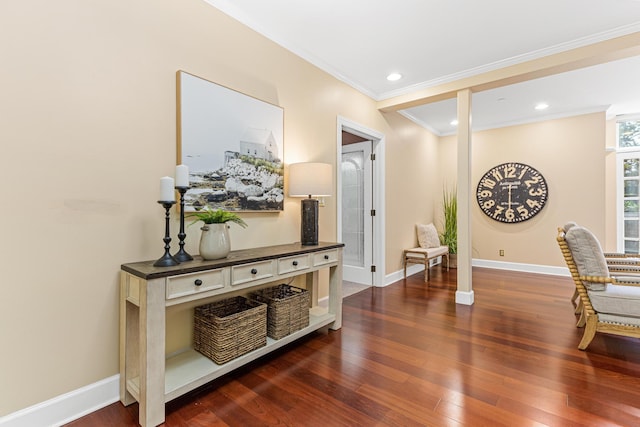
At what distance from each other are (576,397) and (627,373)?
23.9 inches

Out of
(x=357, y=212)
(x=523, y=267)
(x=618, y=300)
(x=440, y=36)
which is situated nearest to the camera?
(x=618, y=300)

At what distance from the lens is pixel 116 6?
5.76 ft

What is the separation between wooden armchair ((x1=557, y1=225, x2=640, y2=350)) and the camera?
86.5 inches

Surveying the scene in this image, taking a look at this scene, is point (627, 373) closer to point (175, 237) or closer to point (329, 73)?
point (175, 237)

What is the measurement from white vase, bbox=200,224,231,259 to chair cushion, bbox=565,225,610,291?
2.66 metres

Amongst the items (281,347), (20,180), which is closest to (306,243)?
(281,347)

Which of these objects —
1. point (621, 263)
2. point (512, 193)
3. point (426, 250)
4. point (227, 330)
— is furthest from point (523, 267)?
point (227, 330)

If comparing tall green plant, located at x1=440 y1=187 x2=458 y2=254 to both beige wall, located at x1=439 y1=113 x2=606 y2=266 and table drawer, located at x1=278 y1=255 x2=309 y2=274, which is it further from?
table drawer, located at x1=278 y1=255 x2=309 y2=274

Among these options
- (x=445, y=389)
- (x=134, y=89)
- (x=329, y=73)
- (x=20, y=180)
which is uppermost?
(x=329, y=73)

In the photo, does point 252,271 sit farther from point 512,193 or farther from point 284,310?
point 512,193

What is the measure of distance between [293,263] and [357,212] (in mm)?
2372

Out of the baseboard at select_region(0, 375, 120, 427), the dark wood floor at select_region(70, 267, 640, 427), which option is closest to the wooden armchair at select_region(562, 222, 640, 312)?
the dark wood floor at select_region(70, 267, 640, 427)

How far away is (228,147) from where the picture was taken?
227 centimetres

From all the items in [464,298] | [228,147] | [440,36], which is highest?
[440,36]
